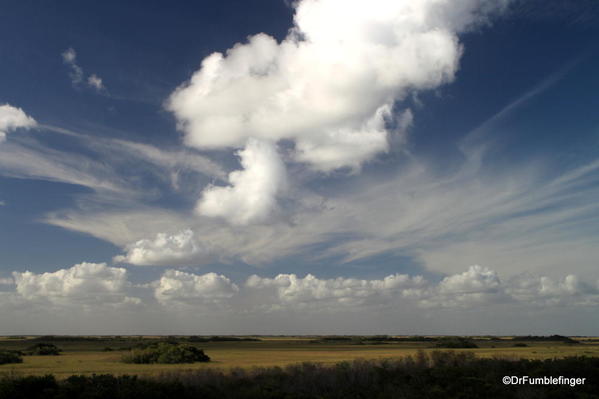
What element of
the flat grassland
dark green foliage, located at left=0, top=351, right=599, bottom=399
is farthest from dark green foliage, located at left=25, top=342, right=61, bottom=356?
dark green foliage, located at left=0, top=351, right=599, bottom=399

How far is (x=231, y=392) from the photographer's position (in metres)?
27.5

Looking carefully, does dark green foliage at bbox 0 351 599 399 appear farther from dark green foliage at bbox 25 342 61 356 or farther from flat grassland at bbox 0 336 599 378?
dark green foliage at bbox 25 342 61 356

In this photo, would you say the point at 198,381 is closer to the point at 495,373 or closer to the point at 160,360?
the point at 495,373

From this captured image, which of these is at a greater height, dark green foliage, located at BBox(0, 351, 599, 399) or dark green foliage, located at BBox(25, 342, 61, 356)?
dark green foliage, located at BBox(0, 351, 599, 399)

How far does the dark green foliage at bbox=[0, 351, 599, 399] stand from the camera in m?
23.8

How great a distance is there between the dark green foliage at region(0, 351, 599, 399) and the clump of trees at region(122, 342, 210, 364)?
33.1m

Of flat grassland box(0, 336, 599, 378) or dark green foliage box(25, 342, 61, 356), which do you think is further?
dark green foliage box(25, 342, 61, 356)

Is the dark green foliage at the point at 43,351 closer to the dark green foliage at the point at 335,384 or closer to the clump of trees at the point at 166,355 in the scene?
the clump of trees at the point at 166,355

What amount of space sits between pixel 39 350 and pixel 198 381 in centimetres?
7519

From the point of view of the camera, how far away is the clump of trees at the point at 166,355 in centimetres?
6431

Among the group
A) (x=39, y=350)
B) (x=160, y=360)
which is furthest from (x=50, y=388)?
(x=39, y=350)

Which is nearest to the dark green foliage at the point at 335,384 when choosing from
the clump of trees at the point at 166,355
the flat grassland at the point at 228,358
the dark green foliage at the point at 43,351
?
the flat grassland at the point at 228,358

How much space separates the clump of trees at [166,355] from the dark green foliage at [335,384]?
33.1 m

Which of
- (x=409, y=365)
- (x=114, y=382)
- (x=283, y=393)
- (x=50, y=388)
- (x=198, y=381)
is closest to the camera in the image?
(x=50, y=388)
